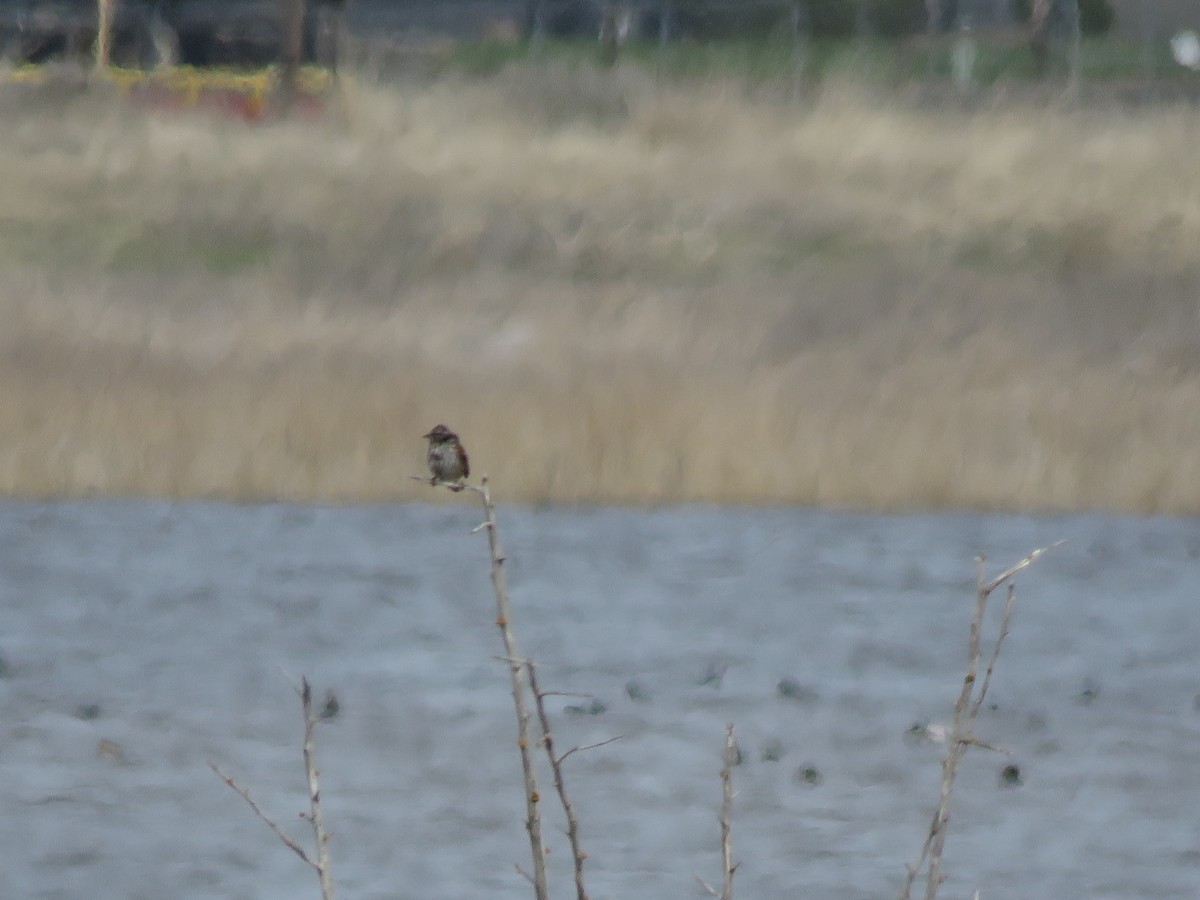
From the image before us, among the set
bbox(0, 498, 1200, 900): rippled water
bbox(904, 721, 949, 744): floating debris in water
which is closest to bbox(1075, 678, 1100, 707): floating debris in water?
bbox(0, 498, 1200, 900): rippled water

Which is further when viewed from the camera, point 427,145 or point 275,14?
point 275,14

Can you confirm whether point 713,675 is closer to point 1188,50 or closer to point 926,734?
point 926,734

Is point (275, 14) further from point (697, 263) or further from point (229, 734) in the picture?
point (229, 734)

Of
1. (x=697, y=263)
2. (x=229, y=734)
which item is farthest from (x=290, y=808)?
(x=697, y=263)

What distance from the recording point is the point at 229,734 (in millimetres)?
6863

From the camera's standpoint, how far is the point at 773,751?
264 inches

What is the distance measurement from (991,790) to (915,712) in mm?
868

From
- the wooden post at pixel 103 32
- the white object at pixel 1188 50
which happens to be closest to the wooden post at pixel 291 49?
the wooden post at pixel 103 32

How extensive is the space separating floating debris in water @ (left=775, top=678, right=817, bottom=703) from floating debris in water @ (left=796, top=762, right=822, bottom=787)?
34.6 inches

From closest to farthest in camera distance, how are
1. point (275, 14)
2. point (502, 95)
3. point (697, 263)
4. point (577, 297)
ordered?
point (577, 297)
point (697, 263)
point (502, 95)
point (275, 14)

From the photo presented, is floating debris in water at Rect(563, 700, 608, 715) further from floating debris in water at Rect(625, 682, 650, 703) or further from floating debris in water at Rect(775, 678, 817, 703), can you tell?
floating debris in water at Rect(775, 678, 817, 703)

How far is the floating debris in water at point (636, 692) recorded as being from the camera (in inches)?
289

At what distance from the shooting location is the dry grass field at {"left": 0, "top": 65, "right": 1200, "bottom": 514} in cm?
1171

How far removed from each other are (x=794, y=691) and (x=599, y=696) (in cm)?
63
